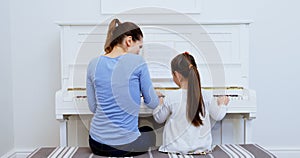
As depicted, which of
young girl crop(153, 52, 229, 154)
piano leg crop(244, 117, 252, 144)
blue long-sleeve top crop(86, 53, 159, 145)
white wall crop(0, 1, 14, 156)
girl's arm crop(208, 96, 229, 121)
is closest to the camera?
blue long-sleeve top crop(86, 53, 159, 145)

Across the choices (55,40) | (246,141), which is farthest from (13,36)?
(246,141)

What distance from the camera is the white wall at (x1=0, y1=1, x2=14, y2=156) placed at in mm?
2691

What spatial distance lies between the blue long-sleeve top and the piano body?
0.50 meters

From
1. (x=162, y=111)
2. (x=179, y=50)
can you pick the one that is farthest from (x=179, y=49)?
(x=162, y=111)

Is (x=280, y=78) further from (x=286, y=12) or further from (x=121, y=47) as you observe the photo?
(x=121, y=47)

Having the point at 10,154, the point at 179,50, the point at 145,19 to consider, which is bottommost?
the point at 10,154

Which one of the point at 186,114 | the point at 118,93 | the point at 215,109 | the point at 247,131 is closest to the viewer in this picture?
the point at 118,93

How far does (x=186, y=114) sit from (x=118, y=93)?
1.24ft

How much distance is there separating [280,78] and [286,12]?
0.50 metres

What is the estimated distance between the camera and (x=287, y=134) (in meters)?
3.00

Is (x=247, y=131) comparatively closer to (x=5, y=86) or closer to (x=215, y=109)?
(x=215, y=109)

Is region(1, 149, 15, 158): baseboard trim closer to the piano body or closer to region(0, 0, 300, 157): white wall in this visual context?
region(0, 0, 300, 157): white wall

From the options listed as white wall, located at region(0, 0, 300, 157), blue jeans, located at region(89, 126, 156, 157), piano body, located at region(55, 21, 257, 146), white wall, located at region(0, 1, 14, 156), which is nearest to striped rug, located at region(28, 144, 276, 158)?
blue jeans, located at region(89, 126, 156, 157)

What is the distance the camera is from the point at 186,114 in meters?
2.02
